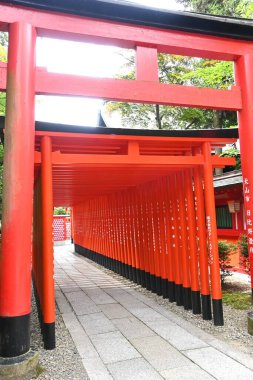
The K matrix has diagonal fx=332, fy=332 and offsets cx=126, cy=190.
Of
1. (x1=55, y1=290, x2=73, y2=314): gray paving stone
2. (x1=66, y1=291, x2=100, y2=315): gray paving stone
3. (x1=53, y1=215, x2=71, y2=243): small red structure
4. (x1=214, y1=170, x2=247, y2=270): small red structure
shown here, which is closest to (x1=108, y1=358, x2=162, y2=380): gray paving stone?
(x1=66, y1=291, x2=100, y2=315): gray paving stone

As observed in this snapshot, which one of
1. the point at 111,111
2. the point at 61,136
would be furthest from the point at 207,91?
the point at 111,111

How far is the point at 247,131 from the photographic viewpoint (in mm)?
5480

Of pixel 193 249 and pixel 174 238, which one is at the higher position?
pixel 174 238

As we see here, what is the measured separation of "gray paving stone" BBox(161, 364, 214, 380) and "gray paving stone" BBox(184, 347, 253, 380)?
92 millimetres

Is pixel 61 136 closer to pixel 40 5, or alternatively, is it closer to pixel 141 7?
pixel 40 5

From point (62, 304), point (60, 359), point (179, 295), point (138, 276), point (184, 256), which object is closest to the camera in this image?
point (60, 359)

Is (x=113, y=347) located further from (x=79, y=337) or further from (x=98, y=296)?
(x=98, y=296)

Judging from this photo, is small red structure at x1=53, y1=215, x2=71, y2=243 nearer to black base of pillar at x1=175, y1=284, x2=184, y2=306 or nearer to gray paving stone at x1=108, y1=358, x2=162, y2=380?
black base of pillar at x1=175, y1=284, x2=184, y2=306

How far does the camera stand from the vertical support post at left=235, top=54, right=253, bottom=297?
5395 mm

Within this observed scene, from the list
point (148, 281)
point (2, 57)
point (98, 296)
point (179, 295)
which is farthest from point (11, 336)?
point (2, 57)

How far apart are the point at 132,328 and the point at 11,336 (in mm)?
2422

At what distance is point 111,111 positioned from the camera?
68.0ft

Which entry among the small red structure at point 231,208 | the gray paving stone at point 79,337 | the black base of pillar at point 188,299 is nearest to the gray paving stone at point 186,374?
the gray paving stone at point 79,337

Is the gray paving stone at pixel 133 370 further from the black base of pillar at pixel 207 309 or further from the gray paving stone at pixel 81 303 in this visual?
the gray paving stone at pixel 81 303
